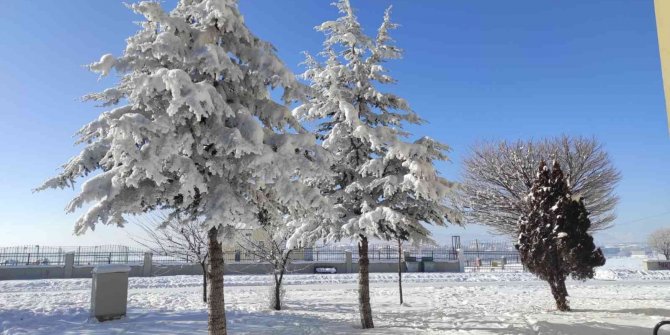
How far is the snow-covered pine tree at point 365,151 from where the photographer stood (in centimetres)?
1083

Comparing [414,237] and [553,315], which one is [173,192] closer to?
[414,237]

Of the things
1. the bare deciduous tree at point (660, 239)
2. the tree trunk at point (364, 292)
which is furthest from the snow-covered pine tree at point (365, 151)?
the bare deciduous tree at point (660, 239)

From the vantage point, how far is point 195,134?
7.22 meters

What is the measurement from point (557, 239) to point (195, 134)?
1165cm

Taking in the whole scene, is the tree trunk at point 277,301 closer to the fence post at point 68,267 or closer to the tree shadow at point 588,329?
the tree shadow at point 588,329

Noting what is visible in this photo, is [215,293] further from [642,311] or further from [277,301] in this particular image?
[642,311]

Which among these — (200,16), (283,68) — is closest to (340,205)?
(283,68)

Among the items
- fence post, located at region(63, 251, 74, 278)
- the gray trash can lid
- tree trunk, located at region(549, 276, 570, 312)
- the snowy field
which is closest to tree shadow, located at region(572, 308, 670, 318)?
the snowy field

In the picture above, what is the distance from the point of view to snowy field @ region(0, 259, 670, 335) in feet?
35.7

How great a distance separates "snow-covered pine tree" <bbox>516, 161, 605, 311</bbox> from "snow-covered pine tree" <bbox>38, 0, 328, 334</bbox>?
9.36 meters

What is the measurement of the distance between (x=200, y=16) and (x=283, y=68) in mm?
1571

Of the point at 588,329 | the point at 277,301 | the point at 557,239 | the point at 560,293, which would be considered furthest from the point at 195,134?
the point at 560,293

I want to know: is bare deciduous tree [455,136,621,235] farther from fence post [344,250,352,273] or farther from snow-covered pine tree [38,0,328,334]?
snow-covered pine tree [38,0,328,334]

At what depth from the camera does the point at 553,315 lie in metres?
12.9
